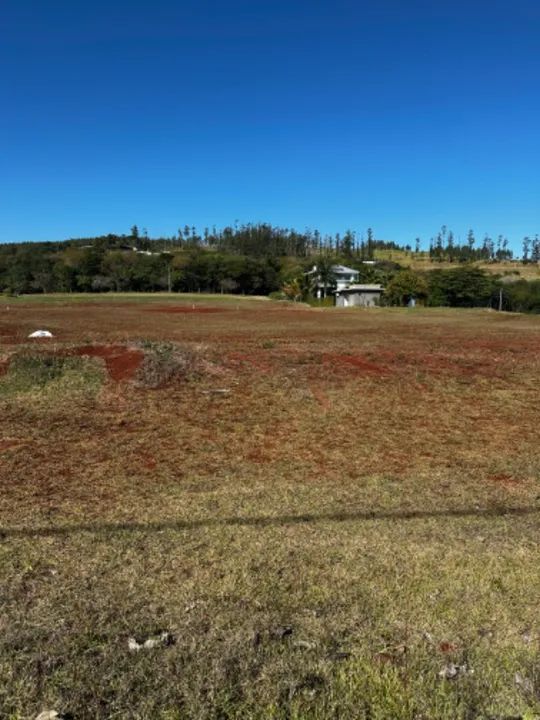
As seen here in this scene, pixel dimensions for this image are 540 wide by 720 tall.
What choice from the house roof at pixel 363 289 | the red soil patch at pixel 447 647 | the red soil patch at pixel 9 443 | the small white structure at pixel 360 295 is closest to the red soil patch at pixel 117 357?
the red soil patch at pixel 9 443

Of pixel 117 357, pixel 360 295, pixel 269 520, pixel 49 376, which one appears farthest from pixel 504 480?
pixel 360 295

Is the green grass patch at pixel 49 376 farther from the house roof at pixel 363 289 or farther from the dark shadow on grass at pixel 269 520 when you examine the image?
the house roof at pixel 363 289

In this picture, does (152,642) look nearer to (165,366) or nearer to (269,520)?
(269,520)

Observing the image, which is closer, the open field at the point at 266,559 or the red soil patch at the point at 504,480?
the open field at the point at 266,559

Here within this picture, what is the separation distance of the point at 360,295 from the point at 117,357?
88138mm

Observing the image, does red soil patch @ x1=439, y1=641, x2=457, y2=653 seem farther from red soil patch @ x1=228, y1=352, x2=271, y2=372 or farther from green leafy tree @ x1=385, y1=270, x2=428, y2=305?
green leafy tree @ x1=385, y1=270, x2=428, y2=305

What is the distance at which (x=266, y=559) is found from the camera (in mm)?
5070

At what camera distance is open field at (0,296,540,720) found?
3402mm

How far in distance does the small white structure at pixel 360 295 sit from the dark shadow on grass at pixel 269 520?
3688 inches

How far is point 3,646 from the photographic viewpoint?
3.71m

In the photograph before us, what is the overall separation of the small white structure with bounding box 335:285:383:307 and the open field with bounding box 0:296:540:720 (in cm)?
8881

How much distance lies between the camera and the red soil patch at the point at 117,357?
13.5 metres

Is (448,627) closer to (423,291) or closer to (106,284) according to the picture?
(423,291)

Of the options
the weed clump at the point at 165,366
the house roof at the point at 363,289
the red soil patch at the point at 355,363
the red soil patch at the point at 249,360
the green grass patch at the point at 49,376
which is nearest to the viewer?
the green grass patch at the point at 49,376
